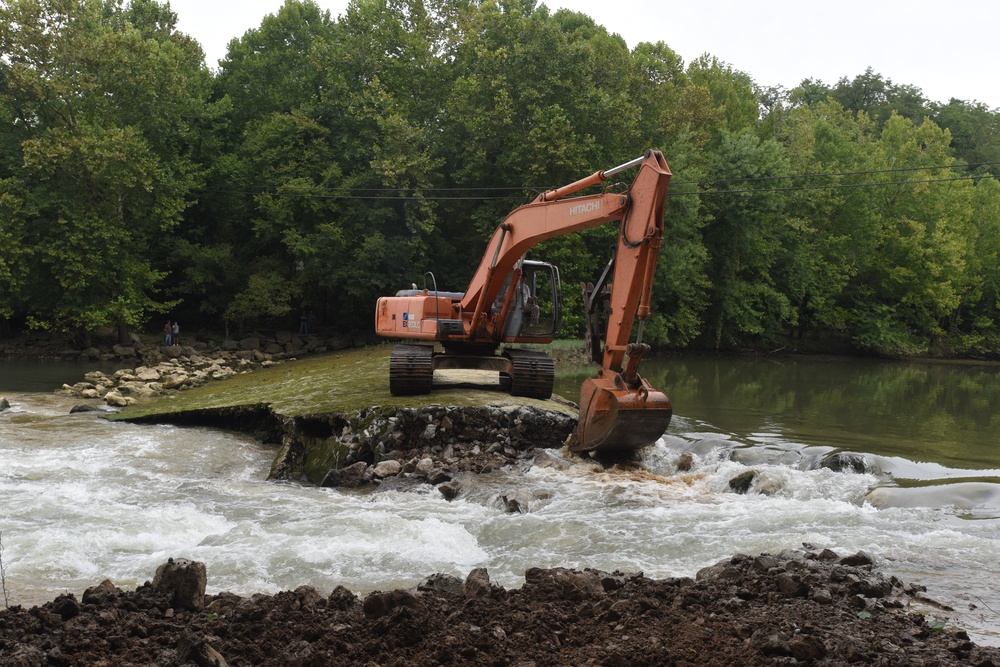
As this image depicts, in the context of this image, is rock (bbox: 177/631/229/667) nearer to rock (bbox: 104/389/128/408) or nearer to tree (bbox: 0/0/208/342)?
rock (bbox: 104/389/128/408)

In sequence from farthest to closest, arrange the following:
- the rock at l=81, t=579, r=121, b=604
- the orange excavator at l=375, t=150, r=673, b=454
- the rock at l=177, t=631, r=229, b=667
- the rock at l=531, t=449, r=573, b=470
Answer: the rock at l=531, t=449, r=573, b=470
the orange excavator at l=375, t=150, r=673, b=454
the rock at l=81, t=579, r=121, b=604
the rock at l=177, t=631, r=229, b=667

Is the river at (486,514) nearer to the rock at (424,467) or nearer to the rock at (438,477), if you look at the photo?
the rock at (438,477)

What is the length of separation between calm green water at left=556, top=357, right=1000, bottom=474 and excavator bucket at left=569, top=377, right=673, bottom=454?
4307mm

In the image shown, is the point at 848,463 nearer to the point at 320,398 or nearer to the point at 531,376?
the point at 531,376

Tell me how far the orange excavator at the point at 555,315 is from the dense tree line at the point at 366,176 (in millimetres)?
14158

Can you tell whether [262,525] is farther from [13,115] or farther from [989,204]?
[989,204]

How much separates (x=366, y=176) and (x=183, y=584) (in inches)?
1247

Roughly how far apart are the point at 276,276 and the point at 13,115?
11.7 m

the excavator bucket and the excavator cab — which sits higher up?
the excavator cab

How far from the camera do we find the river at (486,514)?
7125mm

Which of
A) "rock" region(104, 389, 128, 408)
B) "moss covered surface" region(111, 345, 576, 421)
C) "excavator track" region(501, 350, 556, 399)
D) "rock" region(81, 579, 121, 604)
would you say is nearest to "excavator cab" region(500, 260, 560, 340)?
"excavator track" region(501, 350, 556, 399)

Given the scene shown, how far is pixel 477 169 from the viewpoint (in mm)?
36125

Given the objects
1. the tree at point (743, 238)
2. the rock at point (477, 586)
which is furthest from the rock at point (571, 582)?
the tree at point (743, 238)

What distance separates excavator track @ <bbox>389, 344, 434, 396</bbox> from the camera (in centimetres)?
1366
